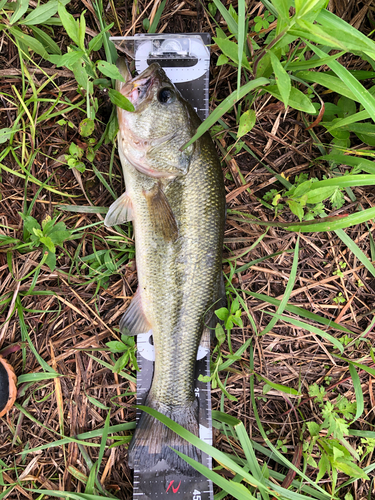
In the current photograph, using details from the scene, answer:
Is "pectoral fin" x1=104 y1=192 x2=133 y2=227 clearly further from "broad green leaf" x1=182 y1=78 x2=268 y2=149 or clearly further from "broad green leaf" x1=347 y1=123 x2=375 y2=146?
"broad green leaf" x1=347 y1=123 x2=375 y2=146

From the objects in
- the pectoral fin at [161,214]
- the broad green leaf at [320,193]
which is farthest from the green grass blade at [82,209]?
the broad green leaf at [320,193]

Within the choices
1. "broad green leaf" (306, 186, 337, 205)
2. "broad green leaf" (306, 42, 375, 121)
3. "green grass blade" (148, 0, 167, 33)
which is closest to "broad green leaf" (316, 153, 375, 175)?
"broad green leaf" (306, 186, 337, 205)

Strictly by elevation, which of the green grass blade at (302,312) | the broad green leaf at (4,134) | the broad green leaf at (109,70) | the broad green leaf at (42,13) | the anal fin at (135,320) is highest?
the broad green leaf at (42,13)

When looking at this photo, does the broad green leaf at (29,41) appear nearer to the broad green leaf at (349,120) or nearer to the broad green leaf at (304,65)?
the broad green leaf at (304,65)

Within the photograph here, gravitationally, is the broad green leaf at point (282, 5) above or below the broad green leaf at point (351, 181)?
above

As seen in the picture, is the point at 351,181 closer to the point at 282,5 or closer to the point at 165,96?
the point at 282,5

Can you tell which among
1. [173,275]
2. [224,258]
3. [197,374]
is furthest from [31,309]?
[224,258]

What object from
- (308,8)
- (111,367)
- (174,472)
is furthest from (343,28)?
(174,472)

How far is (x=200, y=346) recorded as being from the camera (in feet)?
9.13

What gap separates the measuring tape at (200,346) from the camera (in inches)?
105

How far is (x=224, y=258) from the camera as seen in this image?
2811 mm

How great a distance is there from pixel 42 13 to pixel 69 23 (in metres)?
0.42

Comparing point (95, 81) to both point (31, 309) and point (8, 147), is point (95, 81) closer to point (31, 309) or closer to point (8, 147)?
point (8, 147)

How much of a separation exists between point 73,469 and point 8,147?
8.71 feet
